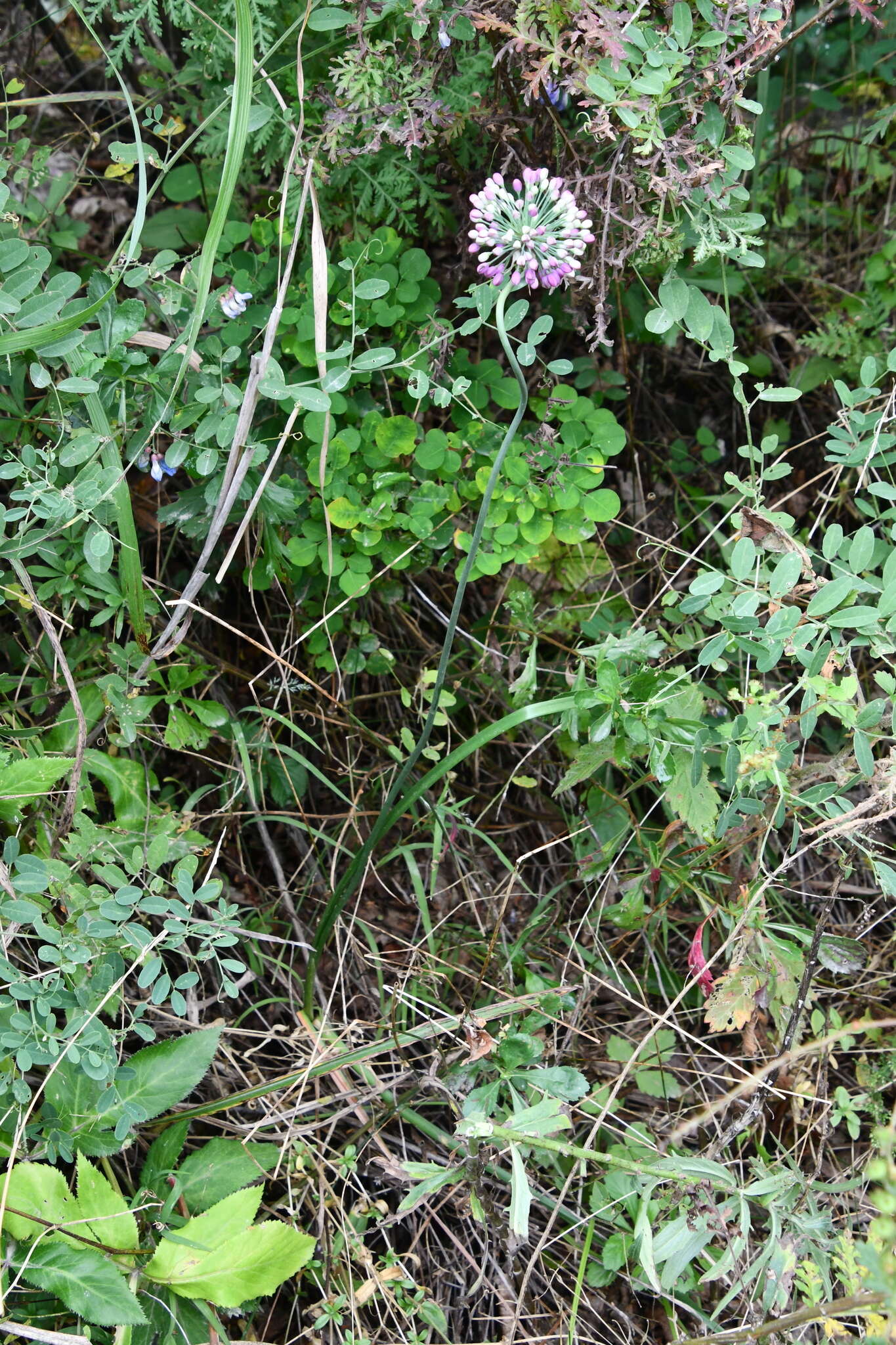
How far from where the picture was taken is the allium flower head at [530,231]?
60.3 inches

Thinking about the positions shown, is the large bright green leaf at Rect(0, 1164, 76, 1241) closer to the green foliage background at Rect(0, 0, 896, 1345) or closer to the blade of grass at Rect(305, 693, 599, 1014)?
the green foliage background at Rect(0, 0, 896, 1345)

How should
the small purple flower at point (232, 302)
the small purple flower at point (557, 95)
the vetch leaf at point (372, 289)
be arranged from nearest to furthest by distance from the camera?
the small purple flower at point (557, 95)
the vetch leaf at point (372, 289)
the small purple flower at point (232, 302)

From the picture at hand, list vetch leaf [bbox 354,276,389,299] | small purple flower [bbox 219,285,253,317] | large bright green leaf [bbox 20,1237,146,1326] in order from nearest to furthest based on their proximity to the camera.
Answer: large bright green leaf [bbox 20,1237,146,1326], vetch leaf [bbox 354,276,389,299], small purple flower [bbox 219,285,253,317]

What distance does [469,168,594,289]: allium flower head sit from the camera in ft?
5.02

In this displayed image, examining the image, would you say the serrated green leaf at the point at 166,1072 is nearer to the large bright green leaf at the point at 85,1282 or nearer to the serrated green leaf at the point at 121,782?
the large bright green leaf at the point at 85,1282

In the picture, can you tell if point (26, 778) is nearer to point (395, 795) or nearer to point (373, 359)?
point (395, 795)

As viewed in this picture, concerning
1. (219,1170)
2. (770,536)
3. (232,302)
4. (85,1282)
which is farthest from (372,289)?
(85,1282)

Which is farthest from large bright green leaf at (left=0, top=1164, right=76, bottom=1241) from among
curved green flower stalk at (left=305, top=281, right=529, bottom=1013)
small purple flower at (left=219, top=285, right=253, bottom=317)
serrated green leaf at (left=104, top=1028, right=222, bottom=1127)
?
small purple flower at (left=219, top=285, right=253, bottom=317)

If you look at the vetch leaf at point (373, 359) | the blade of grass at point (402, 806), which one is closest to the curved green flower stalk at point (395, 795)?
the blade of grass at point (402, 806)

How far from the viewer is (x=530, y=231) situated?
1524 millimetres

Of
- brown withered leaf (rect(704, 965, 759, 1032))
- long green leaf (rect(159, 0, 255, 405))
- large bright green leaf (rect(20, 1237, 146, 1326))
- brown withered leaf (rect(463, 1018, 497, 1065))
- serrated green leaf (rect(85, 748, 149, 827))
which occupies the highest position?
long green leaf (rect(159, 0, 255, 405))

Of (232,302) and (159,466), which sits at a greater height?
(232,302)

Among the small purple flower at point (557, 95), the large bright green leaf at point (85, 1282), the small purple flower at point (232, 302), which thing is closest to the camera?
the large bright green leaf at point (85, 1282)

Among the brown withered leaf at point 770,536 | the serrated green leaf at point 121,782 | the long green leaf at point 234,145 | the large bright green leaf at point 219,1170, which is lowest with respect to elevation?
the large bright green leaf at point 219,1170
